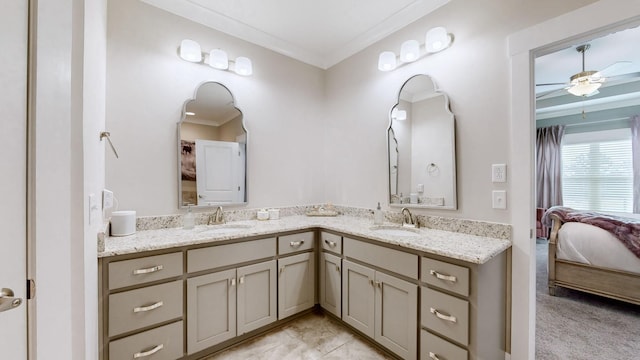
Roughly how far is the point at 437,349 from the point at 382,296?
16.9 inches

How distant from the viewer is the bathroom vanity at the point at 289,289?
4.64ft

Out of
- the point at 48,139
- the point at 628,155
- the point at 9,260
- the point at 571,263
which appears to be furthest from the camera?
the point at 628,155

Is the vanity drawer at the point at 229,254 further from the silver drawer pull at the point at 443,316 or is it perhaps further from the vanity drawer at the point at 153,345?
the silver drawer pull at the point at 443,316

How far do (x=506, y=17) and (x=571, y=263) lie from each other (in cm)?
257

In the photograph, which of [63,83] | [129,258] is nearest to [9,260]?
[63,83]

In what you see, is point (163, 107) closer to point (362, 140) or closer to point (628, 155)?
point (362, 140)

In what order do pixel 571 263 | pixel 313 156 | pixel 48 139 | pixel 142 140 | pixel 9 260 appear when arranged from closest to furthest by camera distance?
pixel 9 260 → pixel 48 139 → pixel 142 140 → pixel 571 263 → pixel 313 156

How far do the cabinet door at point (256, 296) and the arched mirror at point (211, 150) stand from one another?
74 cm

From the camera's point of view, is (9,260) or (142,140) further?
(142,140)

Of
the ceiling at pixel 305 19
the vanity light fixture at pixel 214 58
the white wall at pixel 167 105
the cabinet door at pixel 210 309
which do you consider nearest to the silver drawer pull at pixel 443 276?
the cabinet door at pixel 210 309

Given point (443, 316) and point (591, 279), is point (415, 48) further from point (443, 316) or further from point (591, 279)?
point (591, 279)

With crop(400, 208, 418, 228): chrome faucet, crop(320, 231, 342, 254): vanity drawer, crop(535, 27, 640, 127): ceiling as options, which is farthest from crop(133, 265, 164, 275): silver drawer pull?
crop(535, 27, 640, 127): ceiling

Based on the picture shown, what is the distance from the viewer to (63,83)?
2.93 ft

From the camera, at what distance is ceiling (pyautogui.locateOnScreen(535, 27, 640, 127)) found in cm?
282
